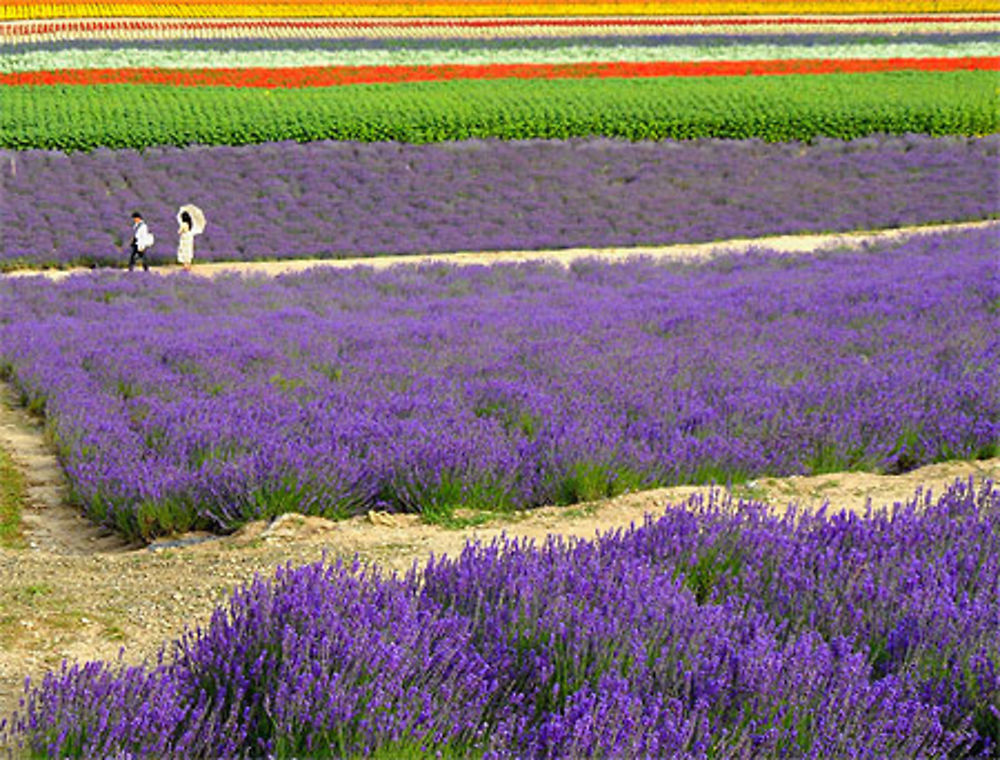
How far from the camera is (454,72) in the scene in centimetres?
3067

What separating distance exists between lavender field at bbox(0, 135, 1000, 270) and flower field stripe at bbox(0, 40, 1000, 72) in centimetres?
695

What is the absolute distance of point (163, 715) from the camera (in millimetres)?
2475

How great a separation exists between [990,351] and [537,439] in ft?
12.3

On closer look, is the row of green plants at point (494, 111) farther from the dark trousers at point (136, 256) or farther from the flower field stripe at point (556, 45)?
the dark trousers at point (136, 256)

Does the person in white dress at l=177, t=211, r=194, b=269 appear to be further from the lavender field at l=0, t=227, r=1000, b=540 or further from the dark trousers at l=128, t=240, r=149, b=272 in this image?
the lavender field at l=0, t=227, r=1000, b=540

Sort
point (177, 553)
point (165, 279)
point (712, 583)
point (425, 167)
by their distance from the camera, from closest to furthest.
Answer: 1. point (712, 583)
2. point (177, 553)
3. point (165, 279)
4. point (425, 167)

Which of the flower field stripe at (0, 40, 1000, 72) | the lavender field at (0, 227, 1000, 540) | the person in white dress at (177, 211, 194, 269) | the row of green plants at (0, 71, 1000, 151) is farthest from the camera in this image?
the flower field stripe at (0, 40, 1000, 72)

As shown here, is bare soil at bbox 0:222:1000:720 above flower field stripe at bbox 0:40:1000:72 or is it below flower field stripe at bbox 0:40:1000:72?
below

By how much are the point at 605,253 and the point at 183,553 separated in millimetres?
15944

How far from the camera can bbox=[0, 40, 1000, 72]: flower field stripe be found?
99.0 ft

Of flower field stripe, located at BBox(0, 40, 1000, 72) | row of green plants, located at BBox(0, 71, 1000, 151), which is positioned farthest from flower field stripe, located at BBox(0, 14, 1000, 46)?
row of green plants, located at BBox(0, 71, 1000, 151)

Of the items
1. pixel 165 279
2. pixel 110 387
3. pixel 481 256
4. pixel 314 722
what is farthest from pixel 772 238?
pixel 314 722

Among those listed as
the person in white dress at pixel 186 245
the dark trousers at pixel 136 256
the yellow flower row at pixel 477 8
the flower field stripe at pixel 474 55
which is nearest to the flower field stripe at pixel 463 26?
the yellow flower row at pixel 477 8

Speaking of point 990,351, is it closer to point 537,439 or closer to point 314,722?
point 537,439
